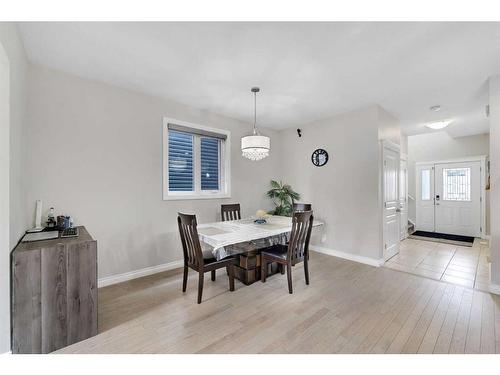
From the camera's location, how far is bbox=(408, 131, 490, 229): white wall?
538 cm

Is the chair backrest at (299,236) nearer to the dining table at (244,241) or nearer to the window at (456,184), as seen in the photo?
the dining table at (244,241)

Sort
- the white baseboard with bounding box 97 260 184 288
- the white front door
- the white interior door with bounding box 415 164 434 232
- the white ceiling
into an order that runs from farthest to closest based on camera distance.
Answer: the white interior door with bounding box 415 164 434 232 < the white front door < the white baseboard with bounding box 97 260 184 288 < the white ceiling

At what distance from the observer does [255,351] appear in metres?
1.64

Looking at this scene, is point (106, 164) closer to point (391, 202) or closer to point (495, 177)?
point (391, 202)

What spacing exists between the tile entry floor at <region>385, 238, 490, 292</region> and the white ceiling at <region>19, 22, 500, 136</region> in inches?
99.2

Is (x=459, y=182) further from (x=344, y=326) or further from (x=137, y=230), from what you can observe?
(x=137, y=230)

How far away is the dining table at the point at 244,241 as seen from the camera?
2.35m

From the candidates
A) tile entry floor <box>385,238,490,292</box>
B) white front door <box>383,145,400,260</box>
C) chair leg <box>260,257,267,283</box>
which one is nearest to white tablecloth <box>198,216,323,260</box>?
chair leg <box>260,257,267,283</box>

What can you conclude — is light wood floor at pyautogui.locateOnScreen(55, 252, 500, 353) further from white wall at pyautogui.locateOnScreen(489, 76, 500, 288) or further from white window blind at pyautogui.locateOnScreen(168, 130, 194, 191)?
white window blind at pyautogui.locateOnScreen(168, 130, 194, 191)

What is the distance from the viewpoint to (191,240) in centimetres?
234

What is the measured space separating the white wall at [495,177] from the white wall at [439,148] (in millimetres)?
3678

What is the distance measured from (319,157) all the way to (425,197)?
4174 millimetres

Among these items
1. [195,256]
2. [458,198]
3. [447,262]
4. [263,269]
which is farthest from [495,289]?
[458,198]
